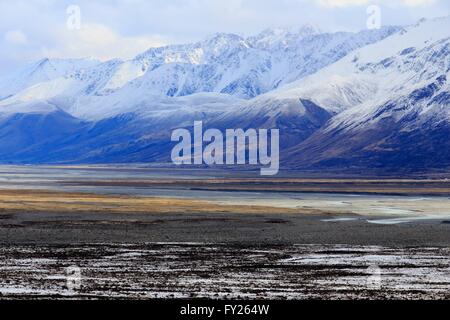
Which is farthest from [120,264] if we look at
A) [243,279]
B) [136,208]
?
[136,208]

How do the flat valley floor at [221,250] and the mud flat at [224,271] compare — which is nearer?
the mud flat at [224,271]

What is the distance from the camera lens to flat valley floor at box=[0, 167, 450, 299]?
3838cm

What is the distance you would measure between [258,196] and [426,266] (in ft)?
230

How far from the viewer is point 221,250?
5325cm

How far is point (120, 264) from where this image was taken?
45969 mm

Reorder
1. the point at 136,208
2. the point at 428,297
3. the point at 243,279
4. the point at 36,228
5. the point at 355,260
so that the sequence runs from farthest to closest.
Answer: the point at 136,208 → the point at 36,228 → the point at 355,260 → the point at 243,279 → the point at 428,297

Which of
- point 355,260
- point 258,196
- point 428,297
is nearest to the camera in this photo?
point 428,297

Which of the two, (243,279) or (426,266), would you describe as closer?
(243,279)

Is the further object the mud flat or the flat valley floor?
the flat valley floor

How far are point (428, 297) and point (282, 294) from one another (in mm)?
5342

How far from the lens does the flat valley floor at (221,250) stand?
126ft

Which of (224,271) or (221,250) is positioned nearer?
(224,271)

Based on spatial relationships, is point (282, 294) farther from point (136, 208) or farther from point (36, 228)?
point (136, 208)
